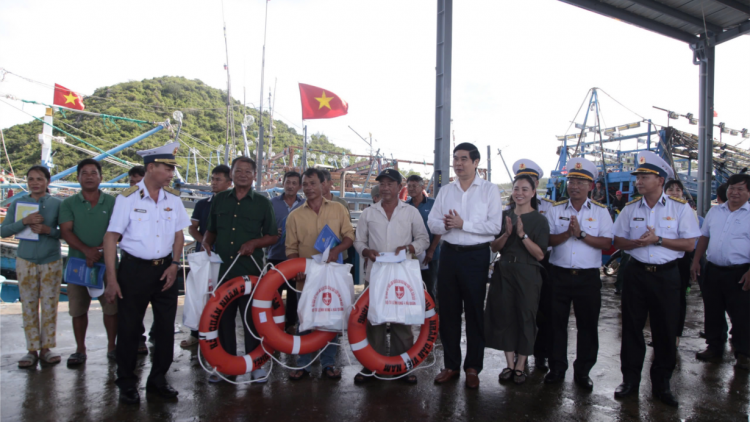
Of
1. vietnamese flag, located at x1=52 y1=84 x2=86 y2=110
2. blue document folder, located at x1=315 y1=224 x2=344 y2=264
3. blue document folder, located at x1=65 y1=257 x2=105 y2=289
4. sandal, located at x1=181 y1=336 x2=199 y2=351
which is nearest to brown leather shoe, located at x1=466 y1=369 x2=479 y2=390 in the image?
blue document folder, located at x1=315 y1=224 x2=344 y2=264

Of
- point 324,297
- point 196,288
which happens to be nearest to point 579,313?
point 324,297

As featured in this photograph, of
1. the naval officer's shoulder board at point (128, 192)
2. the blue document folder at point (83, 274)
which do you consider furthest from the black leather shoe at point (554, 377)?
the blue document folder at point (83, 274)

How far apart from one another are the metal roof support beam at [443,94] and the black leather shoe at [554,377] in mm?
2628

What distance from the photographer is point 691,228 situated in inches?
105

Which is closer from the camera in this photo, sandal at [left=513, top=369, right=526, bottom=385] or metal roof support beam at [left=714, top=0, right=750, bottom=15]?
sandal at [left=513, top=369, right=526, bottom=385]

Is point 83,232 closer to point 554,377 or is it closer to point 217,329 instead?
point 217,329

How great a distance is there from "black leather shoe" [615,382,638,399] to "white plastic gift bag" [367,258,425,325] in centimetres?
135

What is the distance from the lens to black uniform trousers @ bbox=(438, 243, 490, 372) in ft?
9.27

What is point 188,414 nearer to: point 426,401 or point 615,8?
point 426,401

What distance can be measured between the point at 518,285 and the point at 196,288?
2229mm

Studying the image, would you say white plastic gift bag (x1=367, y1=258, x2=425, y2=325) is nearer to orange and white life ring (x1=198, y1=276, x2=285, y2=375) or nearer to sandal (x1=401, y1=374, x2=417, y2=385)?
sandal (x1=401, y1=374, x2=417, y2=385)

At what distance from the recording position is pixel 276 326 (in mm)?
2818

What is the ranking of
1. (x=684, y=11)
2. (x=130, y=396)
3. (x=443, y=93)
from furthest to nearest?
(x=684, y=11), (x=443, y=93), (x=130, y=396)

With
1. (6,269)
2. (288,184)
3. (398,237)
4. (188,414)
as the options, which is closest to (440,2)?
(288,184)
